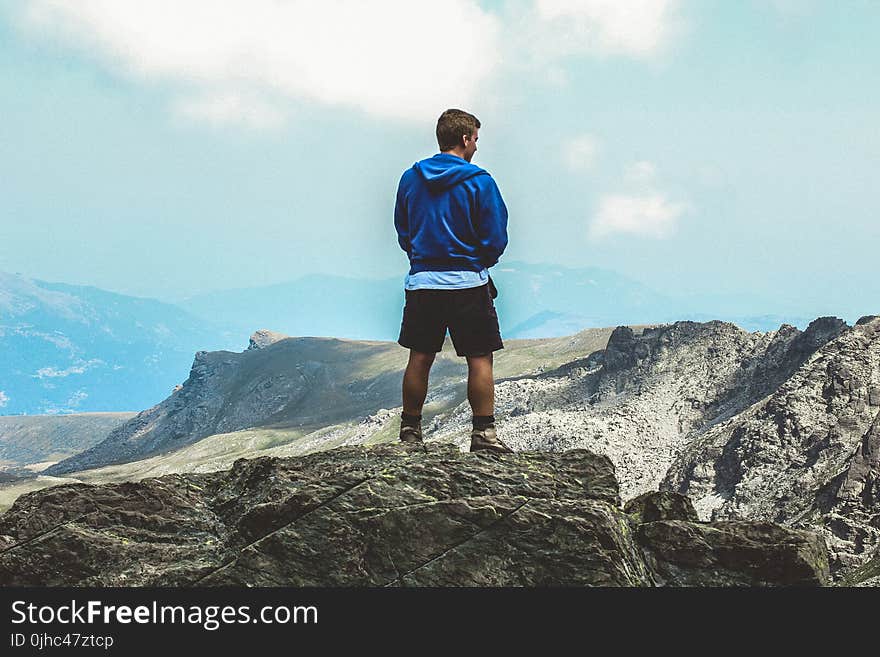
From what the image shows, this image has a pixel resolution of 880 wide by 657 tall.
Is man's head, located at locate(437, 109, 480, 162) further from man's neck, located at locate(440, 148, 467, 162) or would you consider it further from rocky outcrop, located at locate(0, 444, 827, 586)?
rocky outcrop, located at locate(0, 444, 827, 586)

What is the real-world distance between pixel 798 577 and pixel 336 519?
5.08 m

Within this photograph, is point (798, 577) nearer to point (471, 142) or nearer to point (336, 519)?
point (336, 519)

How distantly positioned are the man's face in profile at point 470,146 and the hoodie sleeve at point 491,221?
579 millimetres

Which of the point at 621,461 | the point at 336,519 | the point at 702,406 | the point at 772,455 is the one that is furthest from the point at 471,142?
the point at 702,406

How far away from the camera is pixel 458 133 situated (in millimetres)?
11258

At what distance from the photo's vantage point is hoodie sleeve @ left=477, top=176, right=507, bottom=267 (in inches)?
429

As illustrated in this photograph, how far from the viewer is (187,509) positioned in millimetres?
9898

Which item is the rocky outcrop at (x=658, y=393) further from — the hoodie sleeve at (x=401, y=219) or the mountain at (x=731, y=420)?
the hoodie sleeve at (x=401, y=219)

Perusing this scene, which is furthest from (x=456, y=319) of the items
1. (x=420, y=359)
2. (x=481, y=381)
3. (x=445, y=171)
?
(x=445, y=171)

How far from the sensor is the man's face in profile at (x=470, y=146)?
1131cm

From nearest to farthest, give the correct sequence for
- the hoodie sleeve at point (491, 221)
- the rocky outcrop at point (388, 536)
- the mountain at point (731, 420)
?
1. the rocky outcrop at point (388, 536)
2. the hoodie sleeve at point (491, 221)
3. the mountain at point (731, 420)

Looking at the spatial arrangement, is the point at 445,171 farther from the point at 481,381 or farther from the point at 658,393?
the point at 658,393

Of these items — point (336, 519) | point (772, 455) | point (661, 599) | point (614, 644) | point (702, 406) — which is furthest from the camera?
point (702, 406)

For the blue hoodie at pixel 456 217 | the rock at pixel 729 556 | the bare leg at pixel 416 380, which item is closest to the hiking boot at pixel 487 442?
the bare leg at pixel 416 380
